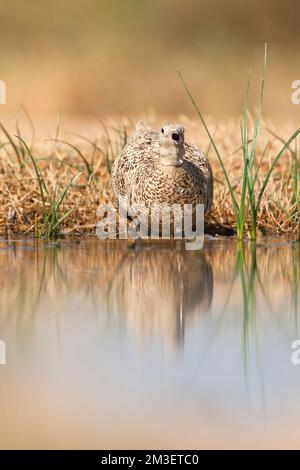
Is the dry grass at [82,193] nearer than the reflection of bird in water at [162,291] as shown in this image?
No

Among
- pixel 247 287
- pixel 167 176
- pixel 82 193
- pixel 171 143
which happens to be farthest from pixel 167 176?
pixel 247 287

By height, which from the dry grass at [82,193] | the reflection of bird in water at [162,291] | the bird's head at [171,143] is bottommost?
the reflection of bird in water at [162,291]

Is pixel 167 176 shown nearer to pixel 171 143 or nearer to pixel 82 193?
pixel 171 143

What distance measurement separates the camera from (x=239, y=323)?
15.3ft

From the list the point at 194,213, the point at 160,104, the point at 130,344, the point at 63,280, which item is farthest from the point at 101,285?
the point at 160,104

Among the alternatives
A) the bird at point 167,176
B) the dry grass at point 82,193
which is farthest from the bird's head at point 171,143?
the dry grass at point 82,193

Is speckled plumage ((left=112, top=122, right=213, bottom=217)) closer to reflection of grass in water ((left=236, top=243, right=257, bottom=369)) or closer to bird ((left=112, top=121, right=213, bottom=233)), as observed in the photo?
bird ((left=112, top=121, right=213, bottom=233))

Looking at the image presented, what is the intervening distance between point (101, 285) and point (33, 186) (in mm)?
2562

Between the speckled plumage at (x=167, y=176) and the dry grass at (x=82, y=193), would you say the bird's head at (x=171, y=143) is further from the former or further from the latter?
the dry grass at (x=82, y=193)

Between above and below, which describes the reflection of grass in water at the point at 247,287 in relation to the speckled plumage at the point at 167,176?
below

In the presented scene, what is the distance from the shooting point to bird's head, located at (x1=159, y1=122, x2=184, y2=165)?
21.6ft

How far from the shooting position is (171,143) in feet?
21.6

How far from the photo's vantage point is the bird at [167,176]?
664 centimetres

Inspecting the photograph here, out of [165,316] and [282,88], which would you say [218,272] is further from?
[282,88]
